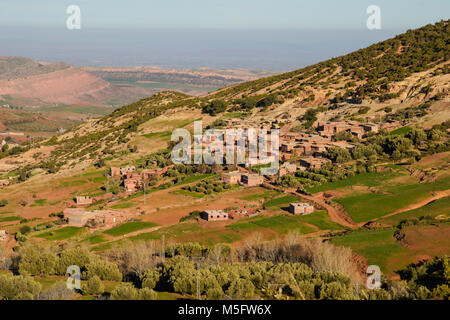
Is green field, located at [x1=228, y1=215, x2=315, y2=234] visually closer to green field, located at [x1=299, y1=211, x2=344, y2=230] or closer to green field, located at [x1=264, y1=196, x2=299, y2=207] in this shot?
green field, located at [x1=299, y1=211, x2=344, y2=230]

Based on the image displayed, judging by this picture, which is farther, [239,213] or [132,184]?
[132,184]

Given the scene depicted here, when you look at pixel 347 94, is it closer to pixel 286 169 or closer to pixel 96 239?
pixel 286 169

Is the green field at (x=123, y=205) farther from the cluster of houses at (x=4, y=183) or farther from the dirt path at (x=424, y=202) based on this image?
the cluster of houses at (x=4, y=183)

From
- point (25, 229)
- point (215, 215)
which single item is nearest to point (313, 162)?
point (215, 215)

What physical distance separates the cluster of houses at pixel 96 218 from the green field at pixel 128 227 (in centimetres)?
136

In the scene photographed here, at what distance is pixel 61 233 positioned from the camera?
45625 millimetres

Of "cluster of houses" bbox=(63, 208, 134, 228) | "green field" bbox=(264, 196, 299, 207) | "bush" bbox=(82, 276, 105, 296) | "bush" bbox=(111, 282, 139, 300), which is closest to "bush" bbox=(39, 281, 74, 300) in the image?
"bush" bbox=(82, 276, 105, 296)

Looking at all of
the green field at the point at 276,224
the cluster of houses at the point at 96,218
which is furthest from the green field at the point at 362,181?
the cluster of houses at the point at 96,218

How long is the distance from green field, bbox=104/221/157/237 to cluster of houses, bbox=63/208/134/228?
1358mm

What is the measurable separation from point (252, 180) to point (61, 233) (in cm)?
1948

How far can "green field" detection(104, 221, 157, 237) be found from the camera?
143ft

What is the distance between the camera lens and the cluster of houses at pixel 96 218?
4647 cm

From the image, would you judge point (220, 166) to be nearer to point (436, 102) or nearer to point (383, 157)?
point (383, 157)
